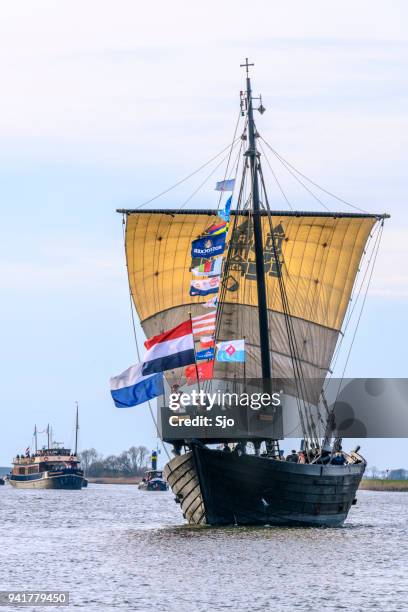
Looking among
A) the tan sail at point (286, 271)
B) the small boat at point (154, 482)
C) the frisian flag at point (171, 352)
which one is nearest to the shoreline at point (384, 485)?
the small boat at point (154, 482)

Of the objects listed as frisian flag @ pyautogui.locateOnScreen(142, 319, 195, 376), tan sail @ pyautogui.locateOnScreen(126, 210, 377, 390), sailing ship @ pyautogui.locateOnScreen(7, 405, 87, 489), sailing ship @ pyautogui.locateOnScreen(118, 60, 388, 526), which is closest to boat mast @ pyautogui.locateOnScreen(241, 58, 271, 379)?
sailing ship @ pyautogui.locateOnScreen(118, 60, 388, 526)

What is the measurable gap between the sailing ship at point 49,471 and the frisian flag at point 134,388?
10296 centimetres

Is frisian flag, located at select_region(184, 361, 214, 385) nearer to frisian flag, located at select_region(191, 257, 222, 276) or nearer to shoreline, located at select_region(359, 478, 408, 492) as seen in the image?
frisian flag, located at select_region(191, 257, 222, 276)

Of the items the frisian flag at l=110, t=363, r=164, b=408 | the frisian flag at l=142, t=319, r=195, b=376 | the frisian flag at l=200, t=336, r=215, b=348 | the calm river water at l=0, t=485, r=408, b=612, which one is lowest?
the calm river water at l=0, t=485, r=408, b=612

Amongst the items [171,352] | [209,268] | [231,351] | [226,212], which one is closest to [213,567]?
[171,352]

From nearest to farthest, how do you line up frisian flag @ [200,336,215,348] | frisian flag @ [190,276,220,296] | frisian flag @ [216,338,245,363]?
frisian flag @ [216,338,245,363], frisian flag @ [200,336,215,348], frisian flag @ [190,276,220,296]

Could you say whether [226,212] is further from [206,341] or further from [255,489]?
[255,489]

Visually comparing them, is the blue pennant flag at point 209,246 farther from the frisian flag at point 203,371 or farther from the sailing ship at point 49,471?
the sailing ship at point 49,471

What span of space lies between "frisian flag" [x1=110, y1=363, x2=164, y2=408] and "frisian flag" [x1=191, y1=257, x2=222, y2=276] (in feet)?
27.2

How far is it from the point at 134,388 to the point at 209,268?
898 centimetres

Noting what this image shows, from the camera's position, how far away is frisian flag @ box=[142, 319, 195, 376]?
49.2 m

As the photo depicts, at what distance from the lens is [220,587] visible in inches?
1431

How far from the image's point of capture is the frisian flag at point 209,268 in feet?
185

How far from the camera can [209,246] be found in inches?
2228
